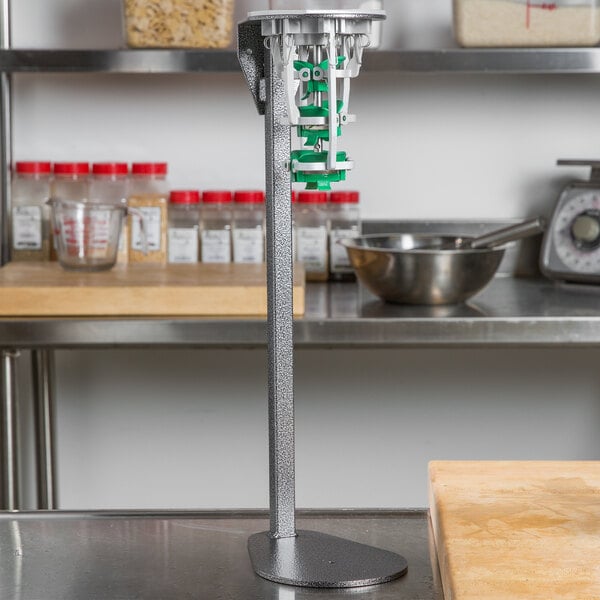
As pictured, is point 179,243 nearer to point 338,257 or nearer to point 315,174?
point 338,257

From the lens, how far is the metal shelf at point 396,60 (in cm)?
198

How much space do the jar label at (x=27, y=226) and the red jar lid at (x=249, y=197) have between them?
0.39 metres

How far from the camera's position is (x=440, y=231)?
229cm

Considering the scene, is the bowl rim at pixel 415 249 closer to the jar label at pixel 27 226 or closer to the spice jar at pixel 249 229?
the spice jar at pixel 249 229

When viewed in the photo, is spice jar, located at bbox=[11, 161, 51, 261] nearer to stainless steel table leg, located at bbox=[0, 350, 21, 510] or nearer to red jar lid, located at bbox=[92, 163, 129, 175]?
red jar lid, located at bbox=[92, 163, 129, 175]

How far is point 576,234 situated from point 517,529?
4.39 ft

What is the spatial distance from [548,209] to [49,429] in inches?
45.0

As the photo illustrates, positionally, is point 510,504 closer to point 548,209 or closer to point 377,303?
point 377,303

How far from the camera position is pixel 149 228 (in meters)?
2.14

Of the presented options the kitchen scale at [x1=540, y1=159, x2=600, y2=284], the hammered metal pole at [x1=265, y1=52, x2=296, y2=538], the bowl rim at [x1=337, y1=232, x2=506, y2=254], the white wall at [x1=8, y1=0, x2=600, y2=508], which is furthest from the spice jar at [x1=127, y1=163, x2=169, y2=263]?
the hammered metal pole at [x1=265, y1=52, x2=296, y2=538]

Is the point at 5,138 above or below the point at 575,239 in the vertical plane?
above

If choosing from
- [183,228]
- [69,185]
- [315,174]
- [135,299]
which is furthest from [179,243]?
[315,174]

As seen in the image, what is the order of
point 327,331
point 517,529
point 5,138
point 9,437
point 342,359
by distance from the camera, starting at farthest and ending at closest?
point 342,359 → point 5,138 → point 9,437 → point 327,331 → point 517,529

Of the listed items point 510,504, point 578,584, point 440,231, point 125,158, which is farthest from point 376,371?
point 578,584
